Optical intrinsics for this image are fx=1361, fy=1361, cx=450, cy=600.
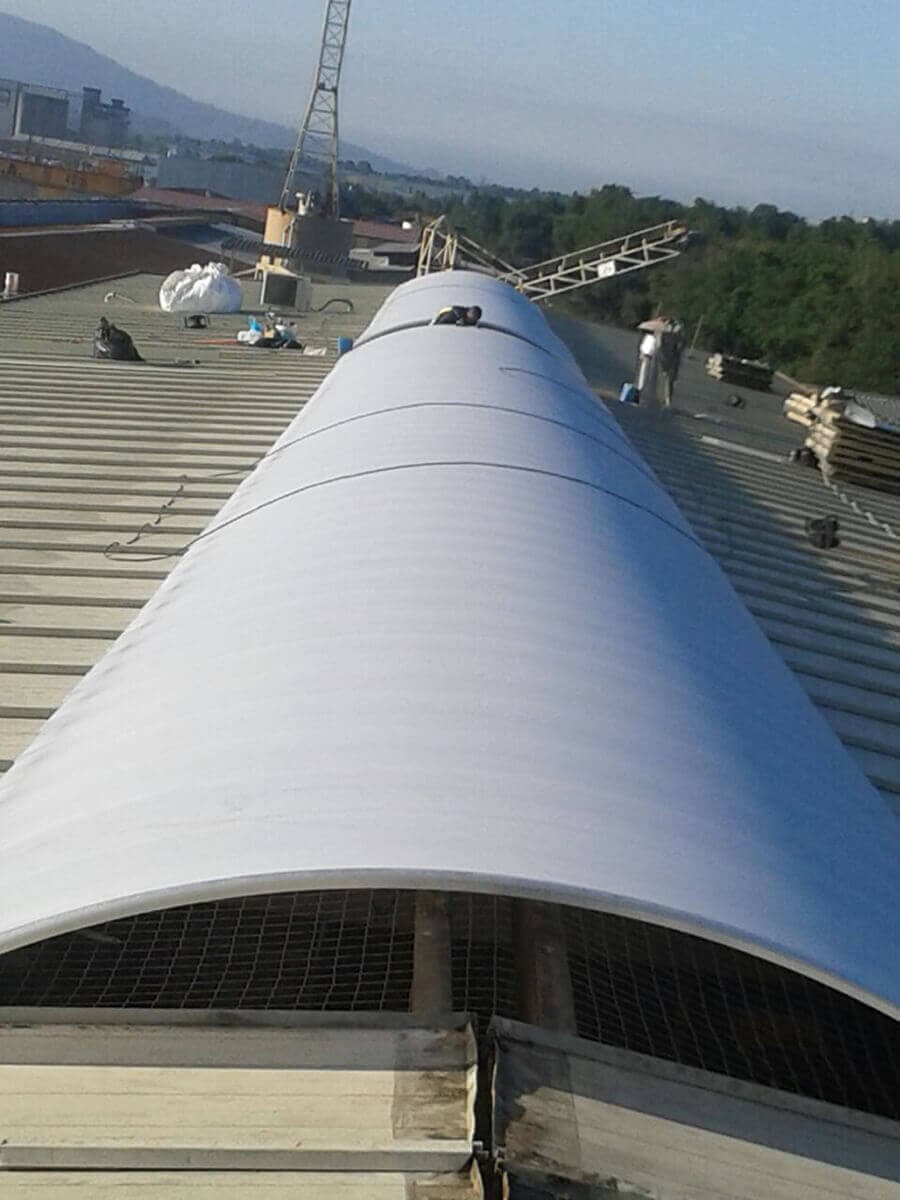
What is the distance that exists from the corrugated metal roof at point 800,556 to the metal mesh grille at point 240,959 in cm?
244

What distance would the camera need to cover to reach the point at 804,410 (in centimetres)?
1772

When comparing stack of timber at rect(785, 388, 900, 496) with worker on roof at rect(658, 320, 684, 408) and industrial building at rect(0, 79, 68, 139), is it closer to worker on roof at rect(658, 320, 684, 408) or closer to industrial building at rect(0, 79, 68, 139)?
worker on roof at rect(658, 320, 684, 408)

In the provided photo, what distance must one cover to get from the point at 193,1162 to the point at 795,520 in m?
8.24

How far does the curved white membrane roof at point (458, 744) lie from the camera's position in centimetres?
232

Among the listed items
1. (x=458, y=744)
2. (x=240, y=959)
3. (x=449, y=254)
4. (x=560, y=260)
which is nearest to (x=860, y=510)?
(x=240, y=959)

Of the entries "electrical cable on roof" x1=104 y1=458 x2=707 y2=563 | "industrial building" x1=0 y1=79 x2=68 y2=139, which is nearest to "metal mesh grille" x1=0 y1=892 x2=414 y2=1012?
"electrical cable on roof" x1=104 y1=458 x2=707 y2=563

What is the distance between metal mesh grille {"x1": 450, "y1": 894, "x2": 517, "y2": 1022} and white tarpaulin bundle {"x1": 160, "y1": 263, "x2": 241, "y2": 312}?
15489 mm

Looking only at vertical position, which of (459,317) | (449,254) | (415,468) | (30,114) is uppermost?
(30,114)

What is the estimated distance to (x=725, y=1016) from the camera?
3.27 metres

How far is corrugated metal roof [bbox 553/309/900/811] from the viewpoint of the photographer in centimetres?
587

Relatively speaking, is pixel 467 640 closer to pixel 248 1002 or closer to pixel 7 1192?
pixel 248 1002

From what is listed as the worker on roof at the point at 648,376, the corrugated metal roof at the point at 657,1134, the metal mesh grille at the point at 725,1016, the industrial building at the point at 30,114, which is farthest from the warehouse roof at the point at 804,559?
the industrial building at the point at 30,114

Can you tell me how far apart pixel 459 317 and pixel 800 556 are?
2879 millimetres

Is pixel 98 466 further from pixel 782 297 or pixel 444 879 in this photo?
pixel 782 297
